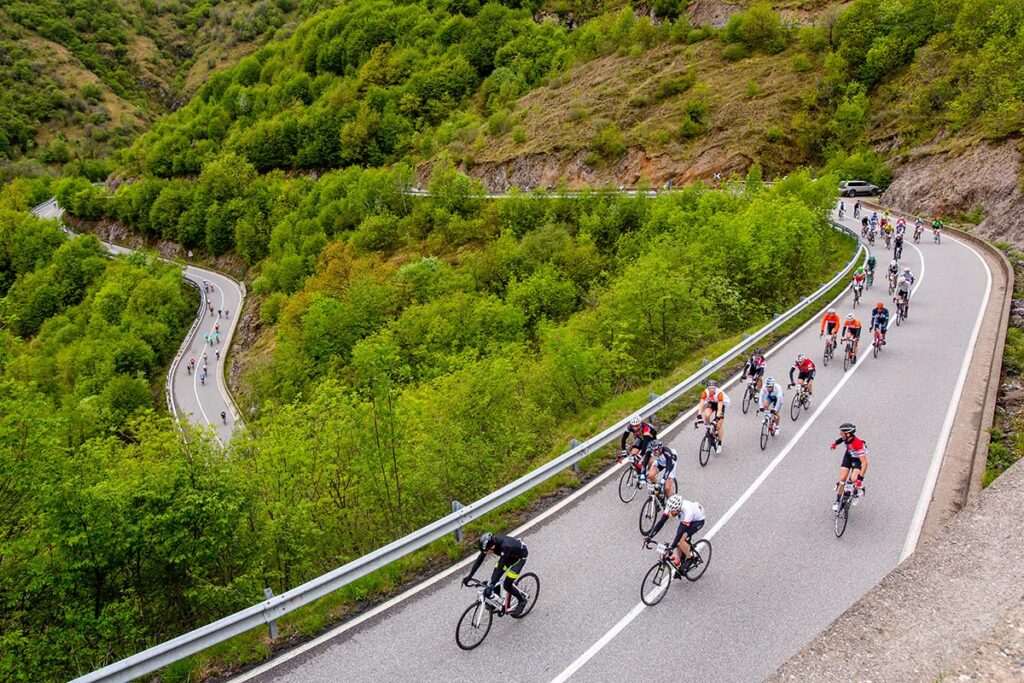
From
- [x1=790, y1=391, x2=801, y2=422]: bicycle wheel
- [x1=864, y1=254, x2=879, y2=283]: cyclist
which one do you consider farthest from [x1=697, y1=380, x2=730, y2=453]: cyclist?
[x1=864, y1=254, x2=879, y2=283]: cyclist

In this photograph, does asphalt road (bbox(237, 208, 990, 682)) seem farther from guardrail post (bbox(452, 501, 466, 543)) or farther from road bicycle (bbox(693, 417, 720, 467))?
guardrail post (bbox(452, 501, 466, 543))

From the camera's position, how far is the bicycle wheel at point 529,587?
8.70m

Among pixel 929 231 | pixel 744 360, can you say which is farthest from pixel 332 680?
pixel 929 231

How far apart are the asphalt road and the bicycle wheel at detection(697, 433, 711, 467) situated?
194 mm

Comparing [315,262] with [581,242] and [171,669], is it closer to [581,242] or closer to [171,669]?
[581,242]

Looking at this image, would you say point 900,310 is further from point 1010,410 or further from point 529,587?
point 529,587

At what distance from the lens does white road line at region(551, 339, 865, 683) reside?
7.79 m

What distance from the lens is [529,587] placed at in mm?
8930

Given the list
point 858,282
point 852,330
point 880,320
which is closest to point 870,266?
point 858,282

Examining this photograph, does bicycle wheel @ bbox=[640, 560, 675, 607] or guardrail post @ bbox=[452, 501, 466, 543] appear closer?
bicycle wheel @ bbox=[640, 560, 675, 607]

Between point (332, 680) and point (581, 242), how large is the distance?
3698cm

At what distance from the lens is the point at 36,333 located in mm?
72875

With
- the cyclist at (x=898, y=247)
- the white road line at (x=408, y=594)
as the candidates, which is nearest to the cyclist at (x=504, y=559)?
the white road line at (x=408, y=594)

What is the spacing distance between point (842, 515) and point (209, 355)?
61704 mm
